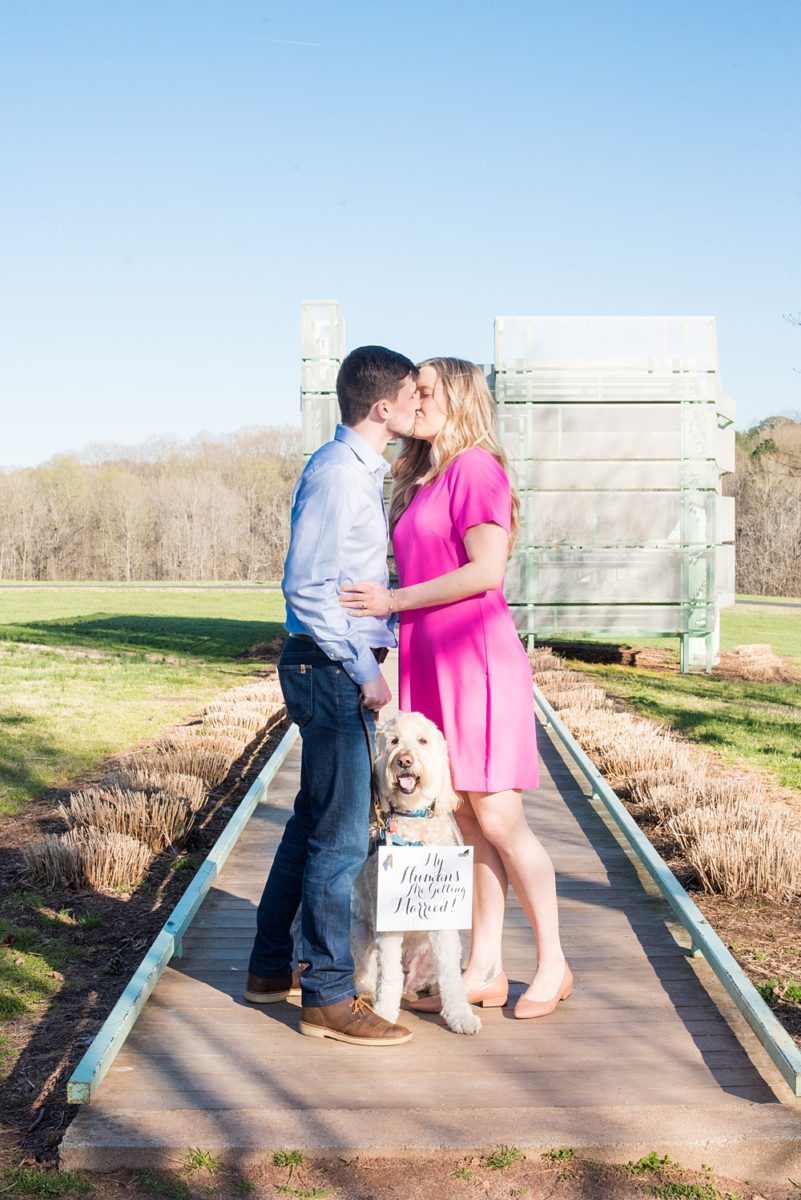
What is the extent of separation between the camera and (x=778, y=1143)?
11.0ft

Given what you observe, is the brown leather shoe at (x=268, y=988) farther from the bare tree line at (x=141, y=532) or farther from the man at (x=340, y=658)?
the bare tree line at (x=141, y=532)

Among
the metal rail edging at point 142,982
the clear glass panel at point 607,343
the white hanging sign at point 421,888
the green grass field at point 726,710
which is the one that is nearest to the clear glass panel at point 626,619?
the green grass field at point 726,710

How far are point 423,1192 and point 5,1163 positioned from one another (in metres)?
1.25

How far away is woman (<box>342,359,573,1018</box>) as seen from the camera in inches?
154

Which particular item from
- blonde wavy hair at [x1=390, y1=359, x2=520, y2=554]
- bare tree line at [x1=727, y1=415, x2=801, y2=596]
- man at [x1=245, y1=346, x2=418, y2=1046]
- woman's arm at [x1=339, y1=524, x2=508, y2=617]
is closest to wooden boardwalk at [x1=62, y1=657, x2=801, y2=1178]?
man at [x1=245, y1=346, x2=418, y2=1046]

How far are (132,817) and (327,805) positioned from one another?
415 centimetres

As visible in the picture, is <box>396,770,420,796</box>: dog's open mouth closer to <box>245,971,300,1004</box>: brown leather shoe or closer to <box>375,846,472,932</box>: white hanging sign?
<box>375,846,472,932</box>: white hanging sign

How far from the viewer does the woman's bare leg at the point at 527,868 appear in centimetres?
405

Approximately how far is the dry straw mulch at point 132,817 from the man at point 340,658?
10.6 feet

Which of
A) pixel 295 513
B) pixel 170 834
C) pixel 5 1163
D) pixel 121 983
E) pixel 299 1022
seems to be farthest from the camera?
pixel 170 834

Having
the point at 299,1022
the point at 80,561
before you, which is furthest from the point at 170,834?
the point at 80,561

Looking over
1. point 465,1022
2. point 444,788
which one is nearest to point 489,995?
point 465,1022

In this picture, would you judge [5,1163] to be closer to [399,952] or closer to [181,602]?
[399,952]

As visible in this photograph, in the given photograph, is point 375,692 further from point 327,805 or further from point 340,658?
point 327,805
